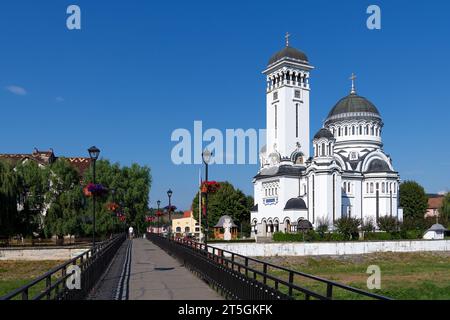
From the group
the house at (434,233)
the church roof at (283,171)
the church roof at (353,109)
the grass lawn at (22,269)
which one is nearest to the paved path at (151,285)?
the grass lawn at (22,269)

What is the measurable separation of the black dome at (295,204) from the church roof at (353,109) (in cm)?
2060

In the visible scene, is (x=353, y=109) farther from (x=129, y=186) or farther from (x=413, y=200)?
(x=129, y=186)

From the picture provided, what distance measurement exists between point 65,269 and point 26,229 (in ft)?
140

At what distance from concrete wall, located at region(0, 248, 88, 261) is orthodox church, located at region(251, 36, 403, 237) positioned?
127ft

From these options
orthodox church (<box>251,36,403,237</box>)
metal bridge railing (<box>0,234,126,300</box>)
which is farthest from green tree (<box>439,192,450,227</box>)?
metal bridge railing (<box>0,234,126,300</box>)

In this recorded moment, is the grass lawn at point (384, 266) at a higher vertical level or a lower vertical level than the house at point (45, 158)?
lower

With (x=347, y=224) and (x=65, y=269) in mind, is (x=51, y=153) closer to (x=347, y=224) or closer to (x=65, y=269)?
(x=347, y=224)

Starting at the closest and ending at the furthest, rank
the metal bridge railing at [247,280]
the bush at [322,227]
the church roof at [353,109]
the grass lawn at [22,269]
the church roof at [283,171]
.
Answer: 1. the metal bridge railing at [247,280]
2. the grass lawn at [22,269]
3. the bush at [322,227]
4. the church roof at [283,171]
5. the church roof at [353,109]

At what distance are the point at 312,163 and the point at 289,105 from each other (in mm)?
15108

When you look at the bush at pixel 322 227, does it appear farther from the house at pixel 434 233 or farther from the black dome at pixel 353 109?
the black dome at pixel 353 109

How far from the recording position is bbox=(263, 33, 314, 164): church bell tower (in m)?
91.6

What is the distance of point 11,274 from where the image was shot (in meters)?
39.9

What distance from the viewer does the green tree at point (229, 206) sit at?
308 ft

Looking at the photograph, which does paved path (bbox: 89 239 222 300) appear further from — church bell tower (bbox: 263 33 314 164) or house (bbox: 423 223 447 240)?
church bell tower (bbox: 263 33 314 164)
